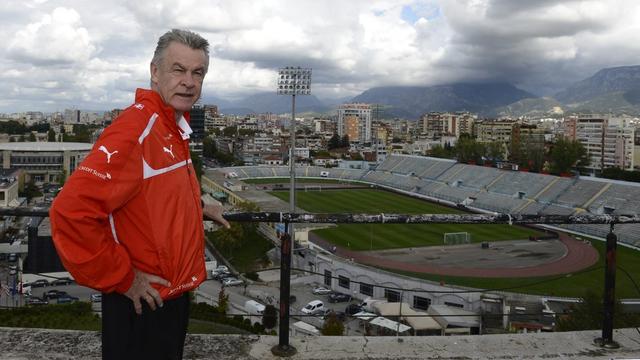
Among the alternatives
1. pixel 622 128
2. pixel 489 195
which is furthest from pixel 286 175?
pixel 622 128

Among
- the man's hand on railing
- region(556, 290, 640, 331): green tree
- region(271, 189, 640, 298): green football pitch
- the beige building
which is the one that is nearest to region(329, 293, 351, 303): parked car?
region(271, 189, 640, 298): green football pitch

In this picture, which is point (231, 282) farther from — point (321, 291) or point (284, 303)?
point (284, 303)

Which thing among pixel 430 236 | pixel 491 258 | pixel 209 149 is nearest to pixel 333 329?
pixel 491 258

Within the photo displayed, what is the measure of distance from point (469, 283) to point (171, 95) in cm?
1669

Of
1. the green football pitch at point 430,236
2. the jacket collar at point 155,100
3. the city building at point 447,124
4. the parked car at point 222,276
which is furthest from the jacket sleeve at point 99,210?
the city building at point 447,124

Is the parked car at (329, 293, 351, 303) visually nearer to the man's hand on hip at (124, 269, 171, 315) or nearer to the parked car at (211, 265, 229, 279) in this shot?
the parked car at (211, 265, 229, 279)

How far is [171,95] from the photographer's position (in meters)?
1.46

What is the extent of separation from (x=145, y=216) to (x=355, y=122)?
105 meters

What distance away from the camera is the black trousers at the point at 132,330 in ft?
4.45

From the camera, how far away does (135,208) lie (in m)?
1.32

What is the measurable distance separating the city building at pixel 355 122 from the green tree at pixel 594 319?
94882 mm

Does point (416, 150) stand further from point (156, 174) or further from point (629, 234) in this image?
point (156, 174)

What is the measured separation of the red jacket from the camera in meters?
→ 1.19

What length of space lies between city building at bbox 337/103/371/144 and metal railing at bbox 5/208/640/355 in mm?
97697
